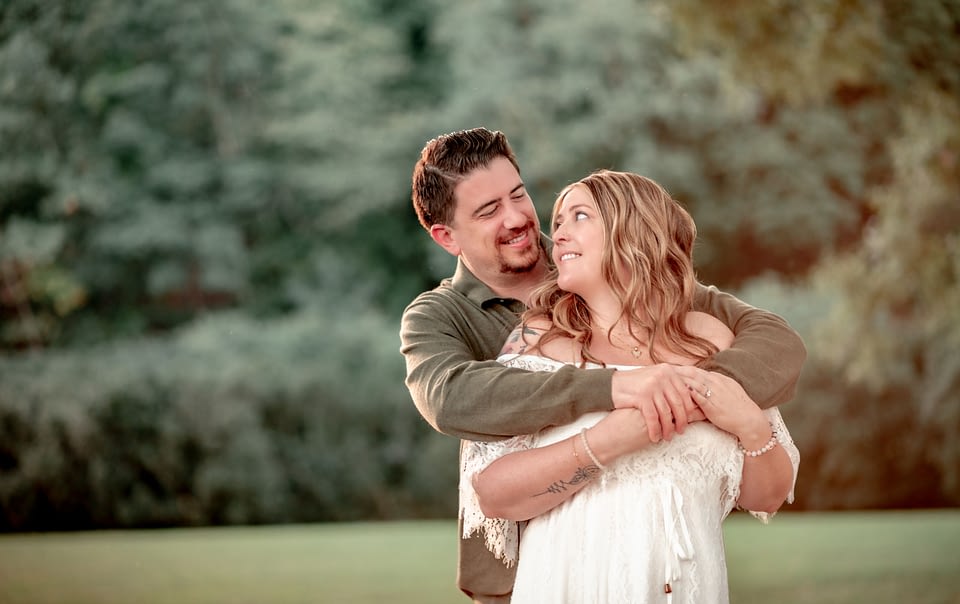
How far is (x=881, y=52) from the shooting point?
599 cm

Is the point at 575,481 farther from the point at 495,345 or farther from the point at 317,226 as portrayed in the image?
the point at 317,226

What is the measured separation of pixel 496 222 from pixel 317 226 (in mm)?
9187

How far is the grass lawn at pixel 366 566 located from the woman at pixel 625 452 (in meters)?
4.03

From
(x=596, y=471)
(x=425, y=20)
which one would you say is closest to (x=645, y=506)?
(x=596, y=471)

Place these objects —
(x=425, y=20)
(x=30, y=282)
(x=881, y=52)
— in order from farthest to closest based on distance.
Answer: (x=425, y=20) < (x=30, y=282) < (x=881, y=52)

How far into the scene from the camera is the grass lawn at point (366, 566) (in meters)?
5.96

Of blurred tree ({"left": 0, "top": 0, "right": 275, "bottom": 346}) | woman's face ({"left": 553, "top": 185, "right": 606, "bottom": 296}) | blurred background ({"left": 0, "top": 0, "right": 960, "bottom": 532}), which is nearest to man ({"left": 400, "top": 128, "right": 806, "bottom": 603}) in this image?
woman's face ({"left": 553, "top": 185, "right": 606, "bottom": 296})

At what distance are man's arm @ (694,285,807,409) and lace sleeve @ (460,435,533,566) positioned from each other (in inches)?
14.0

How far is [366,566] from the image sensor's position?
261 inches

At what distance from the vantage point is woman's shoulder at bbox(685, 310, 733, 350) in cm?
196

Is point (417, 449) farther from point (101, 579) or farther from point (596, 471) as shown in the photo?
point (596, 471)

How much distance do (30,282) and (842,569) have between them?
24.6ft

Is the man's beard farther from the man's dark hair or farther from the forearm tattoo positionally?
the forearm tattoo

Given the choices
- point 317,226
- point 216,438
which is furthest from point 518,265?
point 317,226
